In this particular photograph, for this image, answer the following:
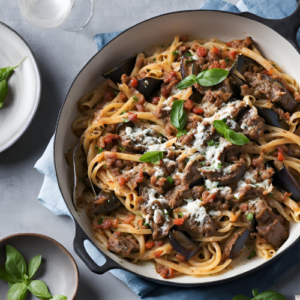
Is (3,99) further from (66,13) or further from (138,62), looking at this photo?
(138,62)

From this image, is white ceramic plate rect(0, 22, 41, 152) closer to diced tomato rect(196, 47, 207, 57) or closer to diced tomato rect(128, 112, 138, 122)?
diced tomato rect(128, 112, 138, 122)

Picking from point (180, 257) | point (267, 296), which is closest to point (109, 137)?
point (180, 257)

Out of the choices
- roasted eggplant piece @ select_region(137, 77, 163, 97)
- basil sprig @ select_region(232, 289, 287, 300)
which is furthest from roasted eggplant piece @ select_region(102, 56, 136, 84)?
basil sprig @ select_region(232, 289, 287, 300)

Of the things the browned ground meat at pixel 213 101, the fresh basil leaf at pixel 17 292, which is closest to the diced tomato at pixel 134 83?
the browned ground meat at pixel 213 101

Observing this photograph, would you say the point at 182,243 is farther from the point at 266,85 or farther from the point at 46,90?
the point at 46,90

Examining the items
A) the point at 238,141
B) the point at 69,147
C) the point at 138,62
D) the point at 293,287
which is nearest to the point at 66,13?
the point at 138,62

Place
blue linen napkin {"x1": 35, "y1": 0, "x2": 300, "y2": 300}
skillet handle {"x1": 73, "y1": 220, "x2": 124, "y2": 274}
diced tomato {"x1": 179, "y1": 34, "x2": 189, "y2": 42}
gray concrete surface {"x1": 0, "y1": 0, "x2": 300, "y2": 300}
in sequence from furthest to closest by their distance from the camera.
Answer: gray concrete surface {"x1": 0, "y1": 0, "x2": 300, "y2": 300} → diced tomato {"x1": 179, "y1": 34, "x2": 189, "y2": 42} → blue linen napkin {"x1": 35, "y1": 0, "x2": 300, "y2": 300} → skillet handle {"x1": 73, "y1": 220, "x2": 124, "y2": 274}
